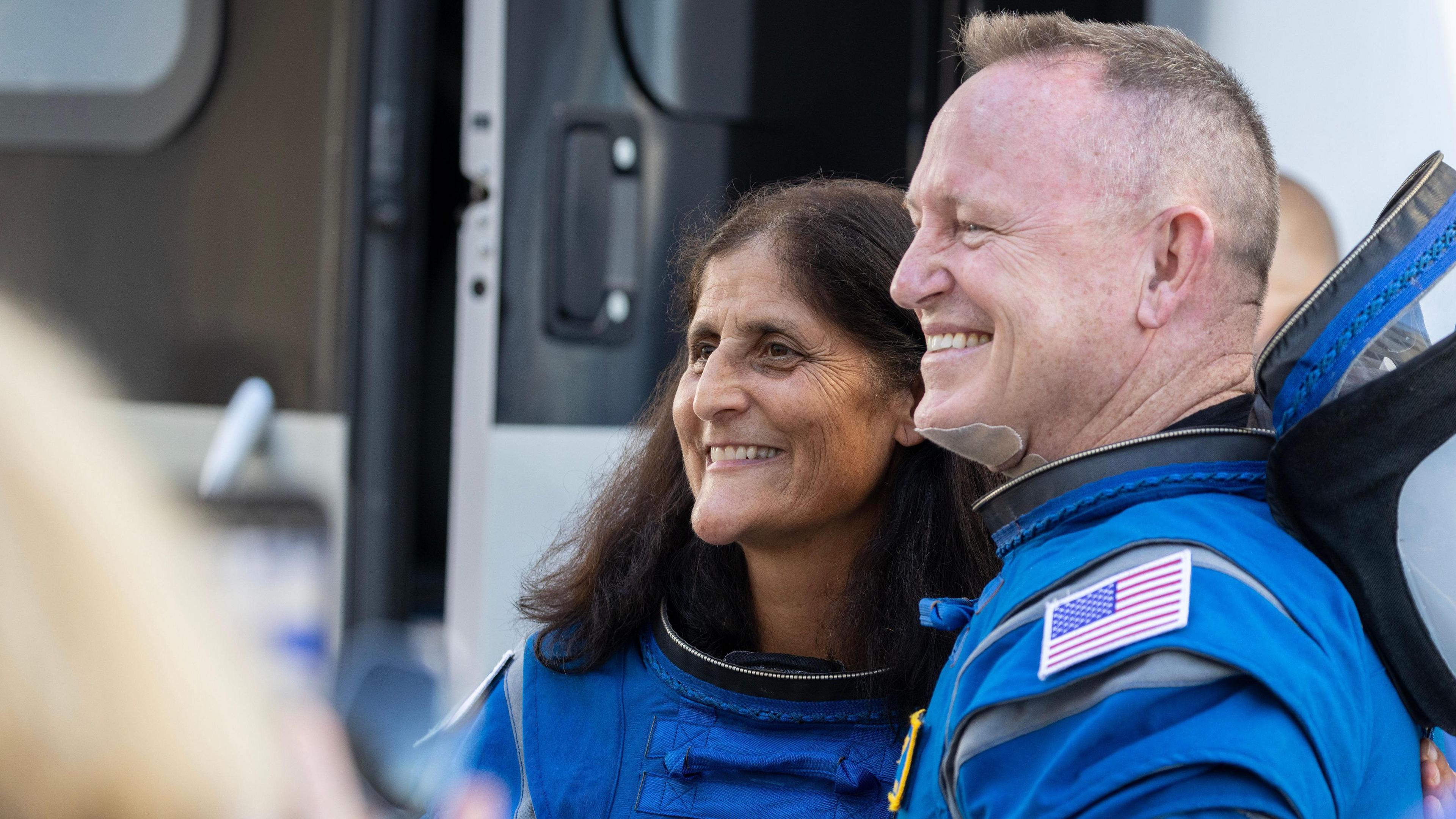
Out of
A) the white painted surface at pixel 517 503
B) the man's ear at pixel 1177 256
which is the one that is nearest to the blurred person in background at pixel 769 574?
the man's ear at pixel 1177 256

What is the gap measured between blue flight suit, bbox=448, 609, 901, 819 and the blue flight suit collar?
0.47m

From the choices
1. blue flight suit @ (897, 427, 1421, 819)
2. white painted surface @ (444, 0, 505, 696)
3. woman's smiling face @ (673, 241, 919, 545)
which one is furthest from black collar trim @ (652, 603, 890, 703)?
white painted surface @ (444, 0, 505, 696)

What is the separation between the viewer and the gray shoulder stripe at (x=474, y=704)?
70.0 inches

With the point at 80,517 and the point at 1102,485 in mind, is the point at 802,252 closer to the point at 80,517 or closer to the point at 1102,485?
the point at 1102,485

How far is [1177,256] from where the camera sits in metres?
1.23

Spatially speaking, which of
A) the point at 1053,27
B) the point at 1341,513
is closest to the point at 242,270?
the point at 1053,27

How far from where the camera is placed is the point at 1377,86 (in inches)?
81.5

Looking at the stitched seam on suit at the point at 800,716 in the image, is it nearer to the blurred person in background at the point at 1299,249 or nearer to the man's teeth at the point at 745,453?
the man's teeth at the point at 745,453

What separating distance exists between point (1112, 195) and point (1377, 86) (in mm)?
1053

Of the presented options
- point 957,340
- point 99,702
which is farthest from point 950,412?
point 99,702

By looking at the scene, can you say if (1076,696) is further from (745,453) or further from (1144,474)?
(745,453)

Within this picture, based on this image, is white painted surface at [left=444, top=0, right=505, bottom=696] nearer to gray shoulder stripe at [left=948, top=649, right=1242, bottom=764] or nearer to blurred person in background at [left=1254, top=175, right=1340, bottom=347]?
blurred person in background at [left=1254, top=175, right=1340, bottom=347]

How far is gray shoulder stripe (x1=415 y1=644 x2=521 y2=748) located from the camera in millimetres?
1777

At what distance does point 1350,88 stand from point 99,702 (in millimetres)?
1755
